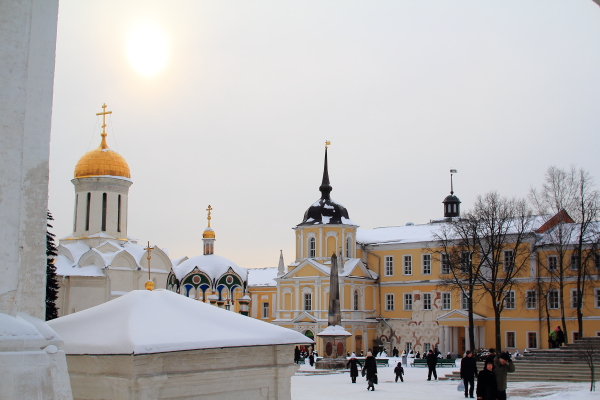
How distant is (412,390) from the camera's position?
71.1 ft

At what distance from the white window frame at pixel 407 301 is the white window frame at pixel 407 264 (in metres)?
1.60

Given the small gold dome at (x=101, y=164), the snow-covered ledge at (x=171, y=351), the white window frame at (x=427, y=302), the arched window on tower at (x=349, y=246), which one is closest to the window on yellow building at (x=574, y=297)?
the white window frame at (x=427, y=302)

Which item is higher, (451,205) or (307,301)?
(451,205)

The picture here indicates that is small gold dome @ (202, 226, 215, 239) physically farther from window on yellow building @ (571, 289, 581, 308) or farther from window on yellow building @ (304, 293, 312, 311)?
window on yellow building @ (571, 289, 581, 308)

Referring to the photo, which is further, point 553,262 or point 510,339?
point 510,339

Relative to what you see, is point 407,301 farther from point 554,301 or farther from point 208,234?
point 208,234

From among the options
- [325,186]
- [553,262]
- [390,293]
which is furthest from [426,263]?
[553,262]

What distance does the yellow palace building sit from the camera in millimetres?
46656

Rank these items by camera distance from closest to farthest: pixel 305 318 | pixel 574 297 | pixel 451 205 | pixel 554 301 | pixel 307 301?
pixel 574 297 → pixel 554 301 → pixel 305 318 → pixel 307 301 → pixel 451 205

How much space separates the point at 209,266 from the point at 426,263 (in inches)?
623

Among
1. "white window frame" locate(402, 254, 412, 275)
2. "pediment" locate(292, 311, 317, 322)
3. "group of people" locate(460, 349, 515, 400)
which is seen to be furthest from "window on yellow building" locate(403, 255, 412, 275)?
"group of people" locate(460, 349, 515, 400)

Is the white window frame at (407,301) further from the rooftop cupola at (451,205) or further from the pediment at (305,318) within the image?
the rooftop cupola at (451,205)

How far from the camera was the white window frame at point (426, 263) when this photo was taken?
51.9 meters

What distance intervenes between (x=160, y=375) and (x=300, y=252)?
47.5 m
